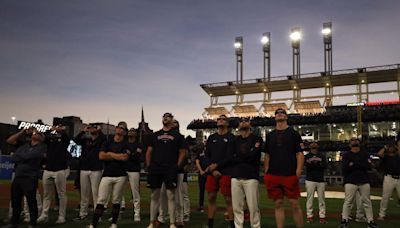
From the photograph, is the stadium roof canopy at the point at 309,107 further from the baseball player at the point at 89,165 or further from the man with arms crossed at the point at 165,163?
the man with arms crossed at the point at 165,163

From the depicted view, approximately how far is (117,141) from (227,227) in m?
3.34

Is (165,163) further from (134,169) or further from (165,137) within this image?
(134,169)

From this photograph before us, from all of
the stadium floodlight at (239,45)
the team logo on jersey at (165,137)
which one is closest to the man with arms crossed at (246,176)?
the team logo on jersey at (165,137)

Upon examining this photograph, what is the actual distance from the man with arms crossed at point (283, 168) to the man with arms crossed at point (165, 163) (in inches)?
81.4

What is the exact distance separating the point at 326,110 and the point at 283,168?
60.0 m

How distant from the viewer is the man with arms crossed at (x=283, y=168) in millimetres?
7047

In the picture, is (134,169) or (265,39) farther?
(265,39)

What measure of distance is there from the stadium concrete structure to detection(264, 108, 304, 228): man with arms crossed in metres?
48.6

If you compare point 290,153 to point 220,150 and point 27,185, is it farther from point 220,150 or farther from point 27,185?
point 27,185

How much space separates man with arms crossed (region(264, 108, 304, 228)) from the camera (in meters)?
7.05

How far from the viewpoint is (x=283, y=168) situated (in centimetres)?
710

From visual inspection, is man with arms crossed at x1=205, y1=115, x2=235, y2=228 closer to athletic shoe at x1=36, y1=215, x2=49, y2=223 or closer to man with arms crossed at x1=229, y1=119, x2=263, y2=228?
→ man with arms crossed at x1=229, y1=119, x2=263, y2=228

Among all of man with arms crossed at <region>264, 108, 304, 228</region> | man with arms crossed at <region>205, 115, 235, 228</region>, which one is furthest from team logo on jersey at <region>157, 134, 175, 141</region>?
man with arms crossed at <region>264, 108, 304, 228</region>

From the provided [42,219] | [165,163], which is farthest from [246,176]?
[42,219]
